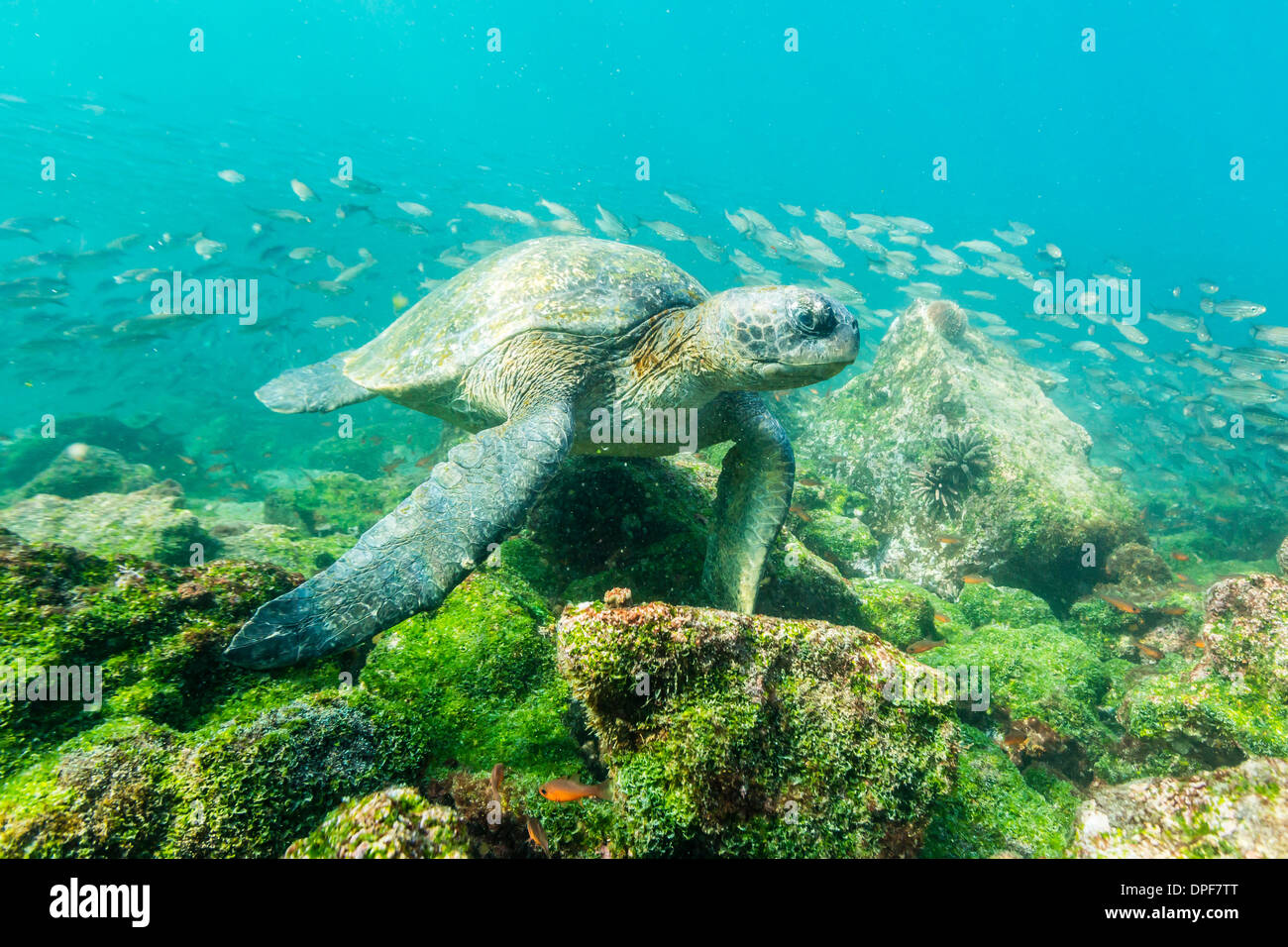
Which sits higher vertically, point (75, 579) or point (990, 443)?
point (990, 443)

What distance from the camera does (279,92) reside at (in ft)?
159

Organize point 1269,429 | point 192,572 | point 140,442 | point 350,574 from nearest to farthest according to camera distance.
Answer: point 350,574, point 192,572, point 1269,429, point 140,442

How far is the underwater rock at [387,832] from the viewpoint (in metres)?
1.80

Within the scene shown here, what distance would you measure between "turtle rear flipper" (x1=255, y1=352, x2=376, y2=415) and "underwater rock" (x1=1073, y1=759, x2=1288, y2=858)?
6.55 m

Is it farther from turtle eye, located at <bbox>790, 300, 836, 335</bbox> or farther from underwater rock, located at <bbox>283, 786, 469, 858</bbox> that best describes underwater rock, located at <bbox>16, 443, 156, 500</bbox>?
turtle eye, located at <bbox>790, 300, 836, 335</bbox>

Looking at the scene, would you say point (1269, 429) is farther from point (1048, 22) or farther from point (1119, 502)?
point (1048, 22)

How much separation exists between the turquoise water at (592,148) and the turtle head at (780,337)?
17.1 metres

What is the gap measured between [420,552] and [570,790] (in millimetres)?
1528

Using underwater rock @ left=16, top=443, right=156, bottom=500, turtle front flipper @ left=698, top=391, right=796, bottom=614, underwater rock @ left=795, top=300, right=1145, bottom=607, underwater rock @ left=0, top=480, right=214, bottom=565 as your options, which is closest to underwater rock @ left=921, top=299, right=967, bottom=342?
underwater rock @ left=795, top=300, right=1145, bottom=607

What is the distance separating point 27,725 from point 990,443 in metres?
10.2

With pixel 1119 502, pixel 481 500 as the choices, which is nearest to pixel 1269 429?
pixel 1119 502
